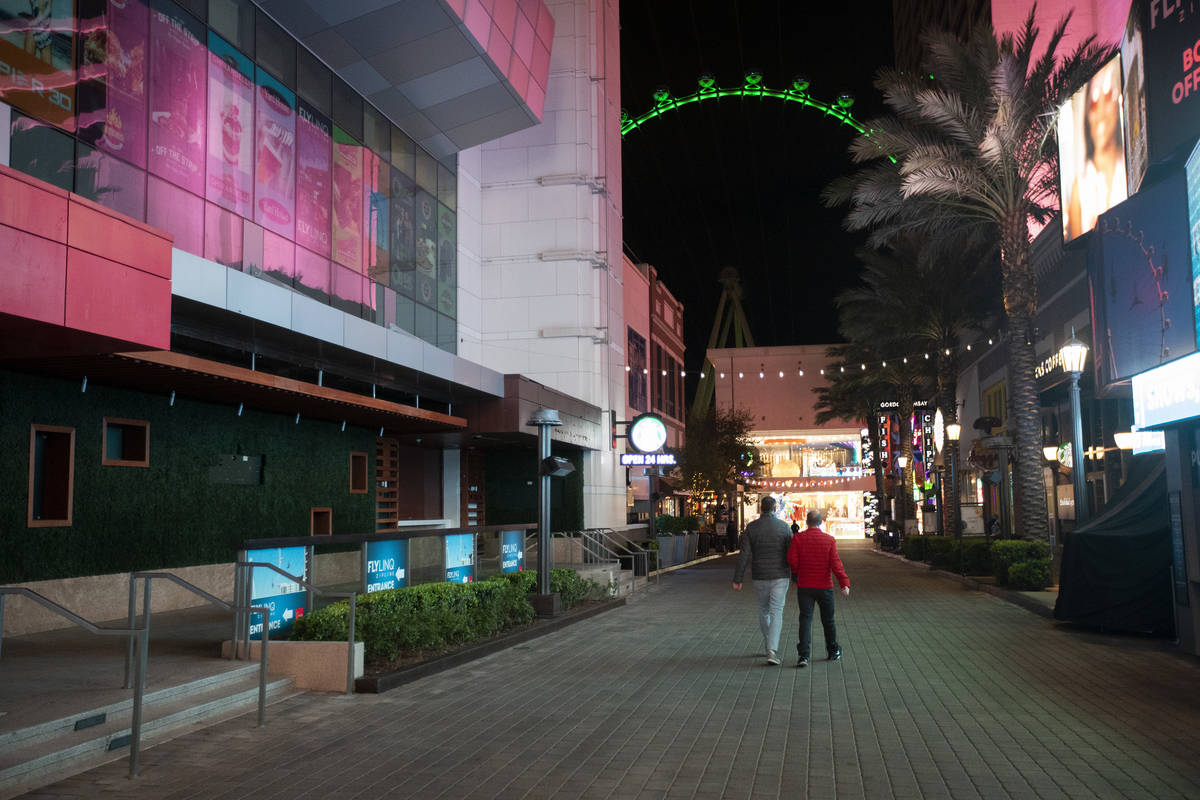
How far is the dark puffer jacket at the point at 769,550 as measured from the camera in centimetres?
1323

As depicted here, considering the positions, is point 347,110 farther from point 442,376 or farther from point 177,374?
point 177,374

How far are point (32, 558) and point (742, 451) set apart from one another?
2016 inches

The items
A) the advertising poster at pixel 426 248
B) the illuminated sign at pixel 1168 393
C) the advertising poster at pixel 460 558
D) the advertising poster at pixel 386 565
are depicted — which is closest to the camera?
the illuminated sign at pixel 1168 393

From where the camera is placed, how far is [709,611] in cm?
2003

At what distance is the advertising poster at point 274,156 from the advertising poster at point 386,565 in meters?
10.0

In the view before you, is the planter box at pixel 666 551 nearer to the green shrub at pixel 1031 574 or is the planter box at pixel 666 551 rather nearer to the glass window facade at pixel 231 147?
the glass window facade at pixel 231 147

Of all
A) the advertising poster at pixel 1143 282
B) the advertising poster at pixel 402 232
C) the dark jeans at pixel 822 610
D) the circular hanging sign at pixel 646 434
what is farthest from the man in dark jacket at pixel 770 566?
the circular hanging sign at pixel 646 434

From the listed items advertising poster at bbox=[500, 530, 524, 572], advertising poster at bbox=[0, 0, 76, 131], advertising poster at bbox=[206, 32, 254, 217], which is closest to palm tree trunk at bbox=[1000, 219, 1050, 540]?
advertising poster at bbox=[500, 530, 524, 572]

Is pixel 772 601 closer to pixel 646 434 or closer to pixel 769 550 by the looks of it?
pixel 769 550

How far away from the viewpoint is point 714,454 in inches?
2222

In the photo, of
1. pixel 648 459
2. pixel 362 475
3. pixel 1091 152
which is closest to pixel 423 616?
pixel 362 475

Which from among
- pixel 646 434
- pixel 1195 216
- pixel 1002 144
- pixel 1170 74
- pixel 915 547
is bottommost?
pixel 915 547

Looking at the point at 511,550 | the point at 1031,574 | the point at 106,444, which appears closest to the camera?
the point at 106,444

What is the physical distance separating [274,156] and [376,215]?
4.60 m
